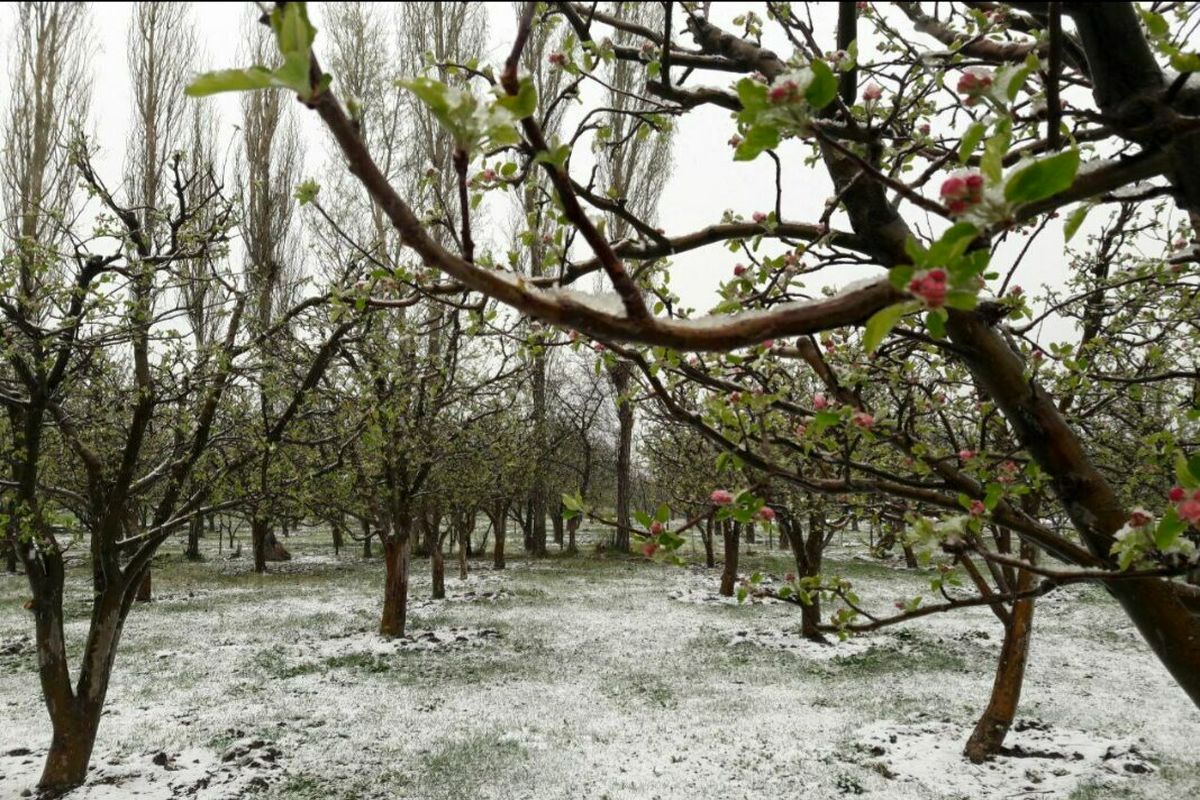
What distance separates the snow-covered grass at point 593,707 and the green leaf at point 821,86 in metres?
6.23

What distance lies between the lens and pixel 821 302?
2.93ft

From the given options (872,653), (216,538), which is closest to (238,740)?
(872,653)

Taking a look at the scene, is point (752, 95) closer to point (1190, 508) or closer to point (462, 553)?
point (1190, 508)

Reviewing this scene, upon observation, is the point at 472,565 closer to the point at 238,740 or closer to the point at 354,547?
the point at 354,547

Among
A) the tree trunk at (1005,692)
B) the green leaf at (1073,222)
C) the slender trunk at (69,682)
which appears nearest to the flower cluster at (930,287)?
the green leaf at (1073,222)

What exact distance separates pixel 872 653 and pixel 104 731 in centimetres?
997

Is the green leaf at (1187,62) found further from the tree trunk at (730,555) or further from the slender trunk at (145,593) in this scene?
the slender trunk at (145,593)

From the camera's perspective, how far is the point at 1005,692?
6391 millimetres

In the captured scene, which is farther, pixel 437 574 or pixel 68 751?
pixel 437 574

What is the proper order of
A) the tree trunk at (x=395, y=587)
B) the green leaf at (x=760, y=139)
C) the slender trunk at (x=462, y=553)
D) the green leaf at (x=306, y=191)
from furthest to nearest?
the slender trunk at (x=462, y=553) < the tree trunk at (x=395, y=587) < the green leaf at (x=306, y=191) < the green leaf at (x=760, y=139)

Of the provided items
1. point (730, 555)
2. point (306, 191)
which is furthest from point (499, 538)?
point (306, 191)

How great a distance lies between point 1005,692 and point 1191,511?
6553mm

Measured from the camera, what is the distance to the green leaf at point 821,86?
0.92 metres

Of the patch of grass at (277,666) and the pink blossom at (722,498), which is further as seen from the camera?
the patch of grass at (277,666)
